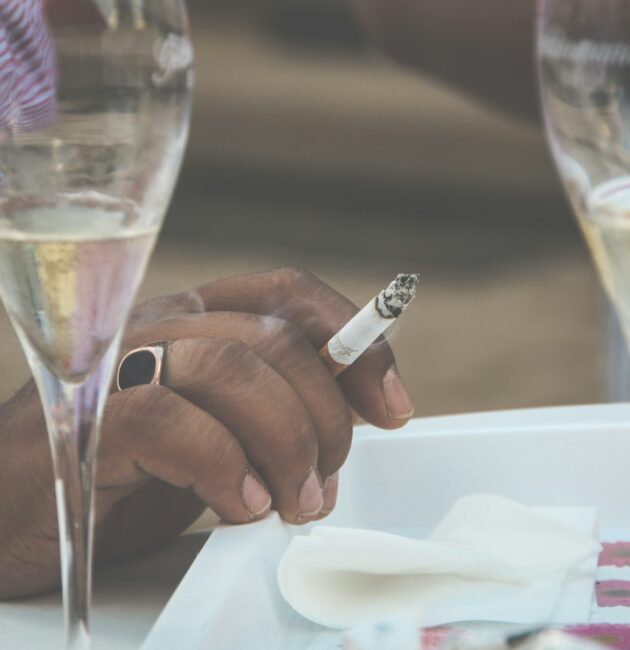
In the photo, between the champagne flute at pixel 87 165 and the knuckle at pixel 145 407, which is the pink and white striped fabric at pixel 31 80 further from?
the knuckle at pixel 145 407

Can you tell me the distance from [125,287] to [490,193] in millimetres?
3508

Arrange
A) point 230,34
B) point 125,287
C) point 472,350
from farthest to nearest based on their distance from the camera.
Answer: point 230,34, point 472,350, point 125,287

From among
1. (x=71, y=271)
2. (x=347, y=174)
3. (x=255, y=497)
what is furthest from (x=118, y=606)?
(x=347, y=174)

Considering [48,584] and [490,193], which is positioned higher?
[48,584]

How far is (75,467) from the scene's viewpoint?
1.34ft

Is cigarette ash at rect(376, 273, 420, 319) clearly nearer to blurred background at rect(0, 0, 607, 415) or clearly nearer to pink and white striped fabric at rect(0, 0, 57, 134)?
pink and white striped fabric at rect(0, 0, 57, 134)

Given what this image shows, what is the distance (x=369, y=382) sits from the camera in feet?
1.85

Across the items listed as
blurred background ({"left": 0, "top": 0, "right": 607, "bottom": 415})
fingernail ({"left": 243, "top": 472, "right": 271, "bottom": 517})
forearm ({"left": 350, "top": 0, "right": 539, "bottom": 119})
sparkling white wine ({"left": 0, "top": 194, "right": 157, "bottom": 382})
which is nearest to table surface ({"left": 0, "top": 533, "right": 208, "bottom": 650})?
fingernail ({"left": 243, "top": 472, "right": 271, "bottom": 517})

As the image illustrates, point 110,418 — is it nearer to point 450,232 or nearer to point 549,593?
point 549,593

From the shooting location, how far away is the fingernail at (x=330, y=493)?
566 mm

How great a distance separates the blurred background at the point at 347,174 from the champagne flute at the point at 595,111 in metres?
2.74

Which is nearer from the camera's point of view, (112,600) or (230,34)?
(112,600)

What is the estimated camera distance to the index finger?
1.84 ft

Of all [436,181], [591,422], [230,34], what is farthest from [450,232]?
[591,422]
